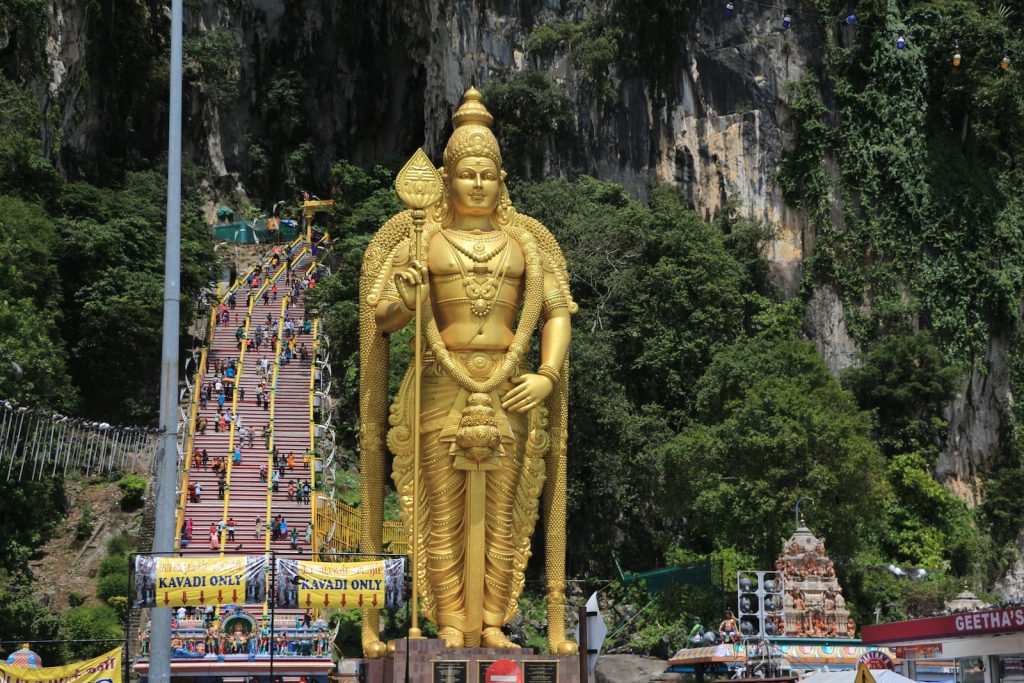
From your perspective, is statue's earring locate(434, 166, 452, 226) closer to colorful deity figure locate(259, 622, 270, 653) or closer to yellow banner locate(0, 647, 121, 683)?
yellow banner locate(0, 647, 121, 683)

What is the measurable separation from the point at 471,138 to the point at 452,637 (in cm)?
480

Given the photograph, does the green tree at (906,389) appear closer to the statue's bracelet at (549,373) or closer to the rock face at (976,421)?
the rock face at (976,421)

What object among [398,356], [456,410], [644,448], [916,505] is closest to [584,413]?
[644,448]

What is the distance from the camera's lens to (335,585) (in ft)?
41.5

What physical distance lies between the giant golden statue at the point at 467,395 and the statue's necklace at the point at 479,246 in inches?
0.5

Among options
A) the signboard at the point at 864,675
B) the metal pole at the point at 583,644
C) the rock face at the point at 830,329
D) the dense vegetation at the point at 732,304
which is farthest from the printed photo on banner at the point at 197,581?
the rock face at the point at 830,329

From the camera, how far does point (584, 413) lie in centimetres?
2677

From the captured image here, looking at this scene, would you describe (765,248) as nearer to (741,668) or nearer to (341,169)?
(341,169)

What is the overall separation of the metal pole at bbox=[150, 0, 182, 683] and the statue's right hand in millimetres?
2028

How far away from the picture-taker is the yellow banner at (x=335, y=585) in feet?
41.2

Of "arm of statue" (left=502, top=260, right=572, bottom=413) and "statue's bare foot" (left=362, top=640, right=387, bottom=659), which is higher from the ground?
"arm of statue" (left=502, top=260, right=572, bottom=413)

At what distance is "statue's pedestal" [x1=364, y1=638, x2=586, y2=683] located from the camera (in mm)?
13383

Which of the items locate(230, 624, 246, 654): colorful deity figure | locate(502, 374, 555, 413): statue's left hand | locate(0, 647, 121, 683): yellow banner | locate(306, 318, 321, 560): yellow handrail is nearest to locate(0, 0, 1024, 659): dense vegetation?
locate(306, 318, 321, 560): yellow handrail

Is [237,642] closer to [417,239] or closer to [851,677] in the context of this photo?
[417,239]
